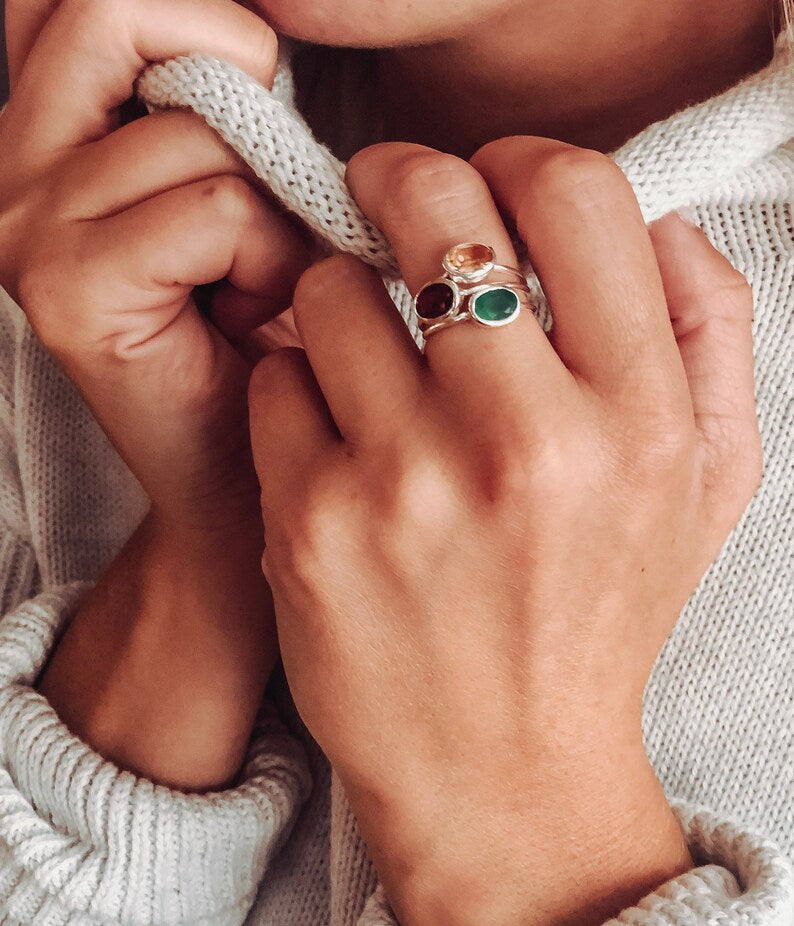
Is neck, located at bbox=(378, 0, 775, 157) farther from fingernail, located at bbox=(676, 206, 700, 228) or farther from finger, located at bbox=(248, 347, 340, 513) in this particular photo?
finger, located at bbox=(248, 347, 340, 513)

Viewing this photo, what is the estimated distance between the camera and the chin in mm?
545

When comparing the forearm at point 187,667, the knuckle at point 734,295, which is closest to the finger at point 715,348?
the knuckle at point 734,295

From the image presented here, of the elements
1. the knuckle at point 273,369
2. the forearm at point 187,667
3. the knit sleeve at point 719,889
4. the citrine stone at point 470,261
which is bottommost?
the knit sleeve at point 719,889

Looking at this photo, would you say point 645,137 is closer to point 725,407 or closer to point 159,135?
point 725,407

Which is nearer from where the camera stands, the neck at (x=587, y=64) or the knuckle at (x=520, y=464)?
the knuckle at (x=520, y=464)

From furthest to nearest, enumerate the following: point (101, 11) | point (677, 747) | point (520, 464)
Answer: point (677, 747) < point (101, 11) < point (520, 464)

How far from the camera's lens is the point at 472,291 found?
42 cm

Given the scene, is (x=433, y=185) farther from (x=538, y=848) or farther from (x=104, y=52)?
(x=538, y=848)

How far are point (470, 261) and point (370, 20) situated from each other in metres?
0.25

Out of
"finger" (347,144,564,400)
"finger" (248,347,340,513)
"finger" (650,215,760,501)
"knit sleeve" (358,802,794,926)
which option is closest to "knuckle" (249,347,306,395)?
"finger" (248,347,340,513)

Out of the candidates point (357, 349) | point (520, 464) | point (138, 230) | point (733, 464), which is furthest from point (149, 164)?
point (733, 464)

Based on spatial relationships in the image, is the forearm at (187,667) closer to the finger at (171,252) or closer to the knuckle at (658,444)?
the finger at (171,252)

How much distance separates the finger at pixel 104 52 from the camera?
1.72ft

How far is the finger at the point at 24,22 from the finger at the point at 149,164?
147 mm
